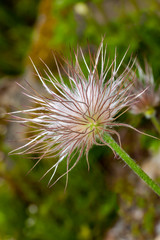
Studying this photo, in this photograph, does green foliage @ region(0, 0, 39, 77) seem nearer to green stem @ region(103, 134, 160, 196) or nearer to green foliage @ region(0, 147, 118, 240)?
green foliage @ region(0, 147, 118, 240)

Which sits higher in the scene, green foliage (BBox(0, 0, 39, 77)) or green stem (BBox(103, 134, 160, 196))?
green foliage (BBox(0, 0, 39, 77))

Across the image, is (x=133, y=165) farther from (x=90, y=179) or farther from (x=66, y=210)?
(x=66, y=210)

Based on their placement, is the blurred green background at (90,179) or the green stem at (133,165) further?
the blurred green background at (90,179)

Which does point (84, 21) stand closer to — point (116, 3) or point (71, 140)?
point (116, 3)

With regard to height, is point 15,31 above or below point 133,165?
above

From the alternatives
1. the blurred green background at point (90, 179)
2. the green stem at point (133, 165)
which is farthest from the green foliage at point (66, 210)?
the green stem at point (133, 165)

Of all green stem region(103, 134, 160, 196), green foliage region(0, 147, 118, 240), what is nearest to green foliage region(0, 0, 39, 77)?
green foliage region(0, 147, 118, 240)

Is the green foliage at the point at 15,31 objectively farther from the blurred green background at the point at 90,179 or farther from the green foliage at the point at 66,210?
the green foliage at the point at 66,210

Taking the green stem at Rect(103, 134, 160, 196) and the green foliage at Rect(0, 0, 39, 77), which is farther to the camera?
the green foliage at Rect(0, 0, 39, 77)

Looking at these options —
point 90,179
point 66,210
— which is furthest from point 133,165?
point 66,210
